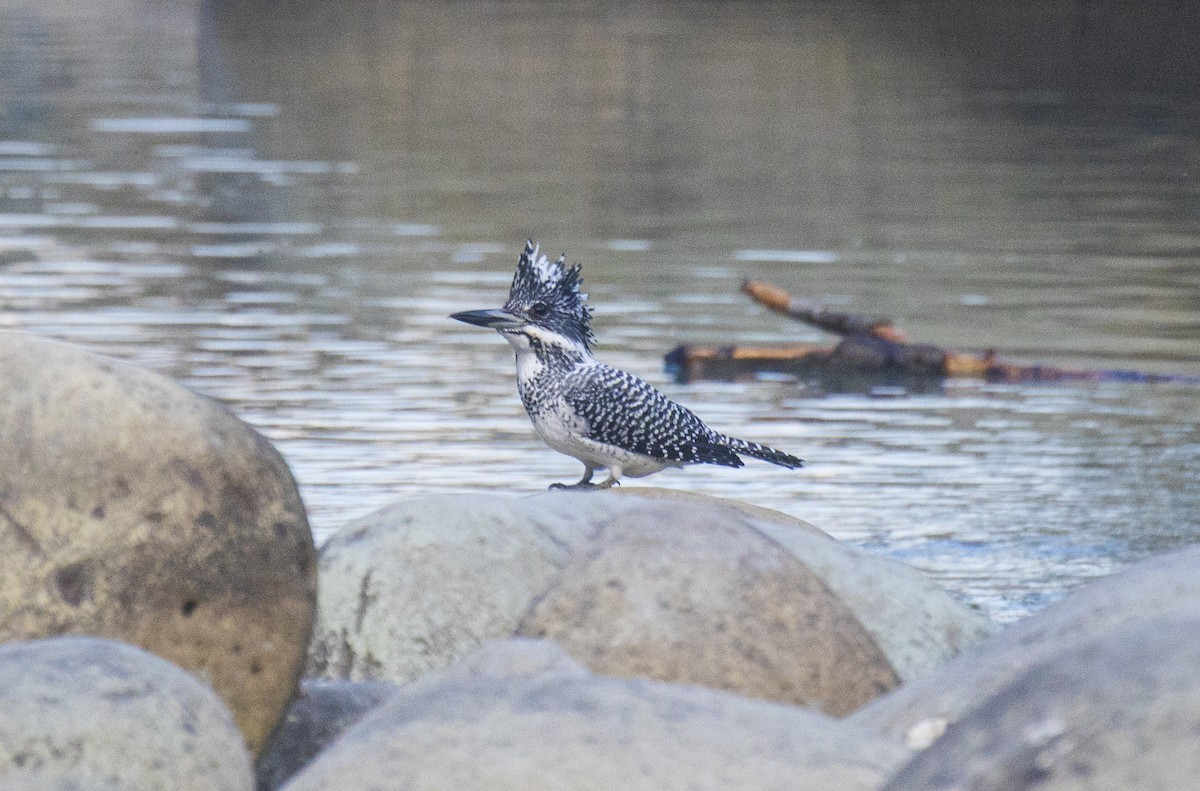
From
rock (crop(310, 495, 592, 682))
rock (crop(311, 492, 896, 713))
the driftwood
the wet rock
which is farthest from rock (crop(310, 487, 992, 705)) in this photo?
the driftwood

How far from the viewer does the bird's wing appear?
889 cm

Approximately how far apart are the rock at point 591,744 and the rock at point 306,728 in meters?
1.62

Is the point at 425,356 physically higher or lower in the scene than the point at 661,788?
lower

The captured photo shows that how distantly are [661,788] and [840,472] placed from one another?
791cm

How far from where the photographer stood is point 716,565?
584 centimetres

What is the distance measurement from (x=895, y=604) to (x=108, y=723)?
2.97m

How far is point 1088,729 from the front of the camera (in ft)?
12.7

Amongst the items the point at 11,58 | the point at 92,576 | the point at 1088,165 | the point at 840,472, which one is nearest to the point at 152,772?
the point at 92,576

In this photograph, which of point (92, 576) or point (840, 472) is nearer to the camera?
point (92, 576)

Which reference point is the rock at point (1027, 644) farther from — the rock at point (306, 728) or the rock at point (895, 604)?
the rock at point (306, 728)

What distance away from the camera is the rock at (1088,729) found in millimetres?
3770

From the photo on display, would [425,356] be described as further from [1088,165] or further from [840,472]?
[1088,165]

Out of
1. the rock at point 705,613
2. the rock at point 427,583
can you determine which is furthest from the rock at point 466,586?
the rock at point 705,613

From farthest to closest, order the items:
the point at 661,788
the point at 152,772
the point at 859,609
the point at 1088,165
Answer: the point at 1088,165
the point at 859,609
the point at 152,772
the point at 661,788
